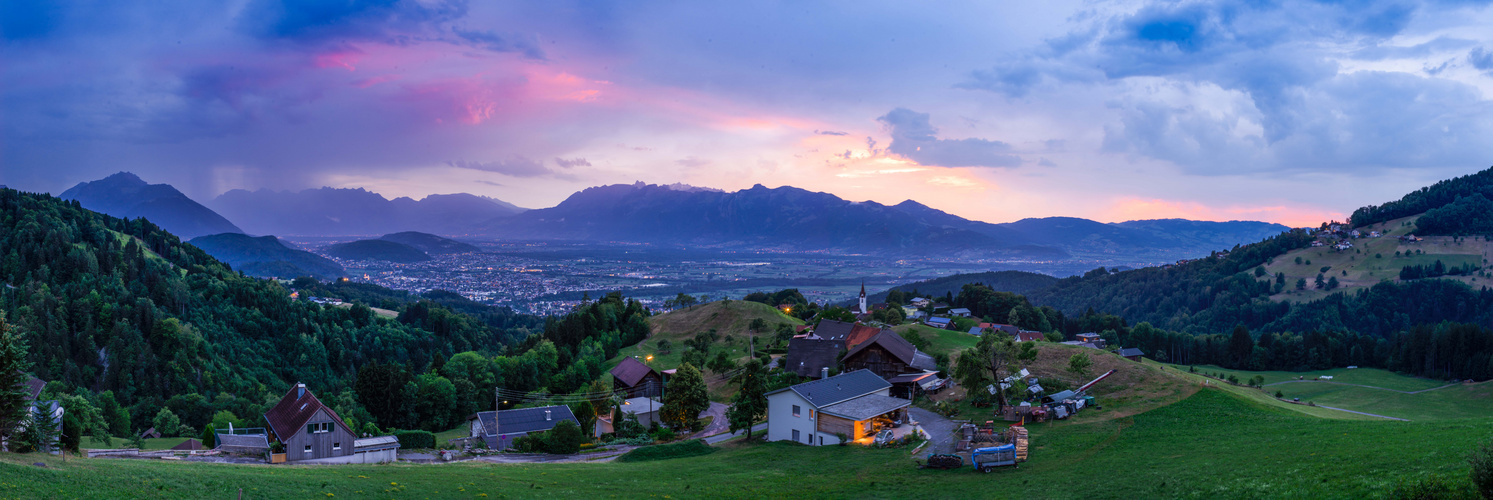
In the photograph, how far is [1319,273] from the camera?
554ft

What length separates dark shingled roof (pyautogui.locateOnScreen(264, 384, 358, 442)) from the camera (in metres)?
39.8

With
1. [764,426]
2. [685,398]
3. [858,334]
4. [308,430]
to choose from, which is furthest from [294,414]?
[858,334]

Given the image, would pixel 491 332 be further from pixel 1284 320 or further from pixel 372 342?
pixel 1284 320

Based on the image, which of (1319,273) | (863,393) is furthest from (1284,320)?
(863,393)

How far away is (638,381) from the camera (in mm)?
66250

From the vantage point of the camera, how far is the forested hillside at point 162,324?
88.4m

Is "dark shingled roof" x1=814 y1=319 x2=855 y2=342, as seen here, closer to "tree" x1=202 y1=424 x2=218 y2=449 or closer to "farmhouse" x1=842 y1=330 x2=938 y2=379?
"farmhouse" x1=842 y1=330 x2=938 y2=379

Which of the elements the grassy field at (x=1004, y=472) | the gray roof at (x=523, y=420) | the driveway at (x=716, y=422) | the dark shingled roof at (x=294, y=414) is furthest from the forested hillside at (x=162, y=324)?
the grassy field at (x=1004, y=472)

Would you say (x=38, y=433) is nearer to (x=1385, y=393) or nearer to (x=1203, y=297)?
(x=1385, y=393)

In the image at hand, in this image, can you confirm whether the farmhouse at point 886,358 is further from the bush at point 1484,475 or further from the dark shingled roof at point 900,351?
the bush at point 1484,475

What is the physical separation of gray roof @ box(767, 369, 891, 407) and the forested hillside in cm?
4214

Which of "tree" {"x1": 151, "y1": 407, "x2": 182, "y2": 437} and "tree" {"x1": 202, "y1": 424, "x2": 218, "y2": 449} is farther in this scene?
"tree" {"x1": 151, "y1": 407, "x2": 182, "y2": 437}

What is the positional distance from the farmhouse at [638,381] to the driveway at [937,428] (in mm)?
28747

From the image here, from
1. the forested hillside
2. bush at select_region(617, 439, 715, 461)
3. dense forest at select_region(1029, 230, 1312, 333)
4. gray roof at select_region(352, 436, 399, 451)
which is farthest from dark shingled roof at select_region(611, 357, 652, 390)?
dense forest at select_region(1029, 230, 1312, 333)
